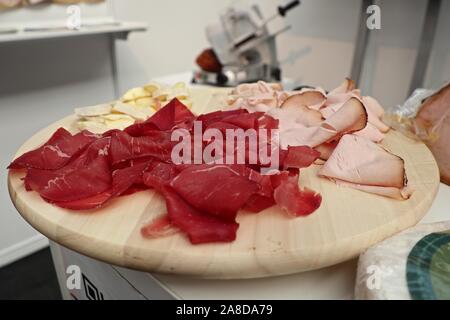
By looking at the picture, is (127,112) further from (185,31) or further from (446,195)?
(185,31)

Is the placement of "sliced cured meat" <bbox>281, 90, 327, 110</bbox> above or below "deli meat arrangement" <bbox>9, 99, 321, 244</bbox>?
above

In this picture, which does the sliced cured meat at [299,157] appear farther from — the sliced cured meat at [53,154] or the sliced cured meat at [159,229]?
the sliced cured meat at [53,154]

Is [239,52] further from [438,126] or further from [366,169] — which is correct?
[366,169]

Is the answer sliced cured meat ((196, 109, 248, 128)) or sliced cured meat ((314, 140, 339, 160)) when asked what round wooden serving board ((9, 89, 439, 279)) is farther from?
sliced cured meat ((196, 109, 248, 128))

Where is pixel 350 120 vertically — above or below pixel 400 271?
above

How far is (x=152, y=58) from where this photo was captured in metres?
2.05

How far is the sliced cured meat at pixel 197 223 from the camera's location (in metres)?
0.49

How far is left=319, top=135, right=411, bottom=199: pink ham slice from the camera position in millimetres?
589

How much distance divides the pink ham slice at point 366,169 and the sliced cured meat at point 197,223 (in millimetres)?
234

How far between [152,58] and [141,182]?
158 cm

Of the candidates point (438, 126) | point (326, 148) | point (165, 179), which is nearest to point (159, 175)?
point (165, 179)

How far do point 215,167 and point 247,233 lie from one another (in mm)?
127

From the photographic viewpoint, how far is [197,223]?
510 millimetres

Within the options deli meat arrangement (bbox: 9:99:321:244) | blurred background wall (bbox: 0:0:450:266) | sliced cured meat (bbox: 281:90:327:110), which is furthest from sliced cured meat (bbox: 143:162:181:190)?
blurred background wall (bbox: 0:0:450:266)
